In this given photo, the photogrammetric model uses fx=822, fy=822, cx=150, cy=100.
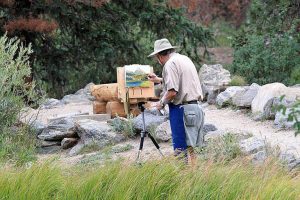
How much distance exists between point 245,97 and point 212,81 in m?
1.96

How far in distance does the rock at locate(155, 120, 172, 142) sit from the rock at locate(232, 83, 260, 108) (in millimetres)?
2158

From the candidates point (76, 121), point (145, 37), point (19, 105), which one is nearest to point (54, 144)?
point (76, 121)

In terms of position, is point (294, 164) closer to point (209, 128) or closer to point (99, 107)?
point (209, 128)

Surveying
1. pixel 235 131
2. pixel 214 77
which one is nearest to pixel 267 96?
pixel 235 131

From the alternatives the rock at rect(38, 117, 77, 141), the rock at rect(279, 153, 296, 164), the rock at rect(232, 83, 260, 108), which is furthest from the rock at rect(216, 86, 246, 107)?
the rock at rect(279, 153, 296, 164)

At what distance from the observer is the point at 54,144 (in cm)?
1242

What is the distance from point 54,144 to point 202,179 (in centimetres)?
602

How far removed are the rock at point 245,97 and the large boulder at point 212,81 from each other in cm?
97

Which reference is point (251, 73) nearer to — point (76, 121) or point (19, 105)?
point (76, 121)

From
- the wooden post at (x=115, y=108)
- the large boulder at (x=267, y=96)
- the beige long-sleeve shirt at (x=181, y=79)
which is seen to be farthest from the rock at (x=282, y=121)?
the beige long-sleeve shirt at (x=181, y=79)

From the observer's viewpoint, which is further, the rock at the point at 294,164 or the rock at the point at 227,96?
the rock at the point at 227,96

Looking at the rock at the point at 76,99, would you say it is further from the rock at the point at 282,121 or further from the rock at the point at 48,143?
the rock at the point at 282,121

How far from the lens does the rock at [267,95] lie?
1253 cm

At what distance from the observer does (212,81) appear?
15.3m
